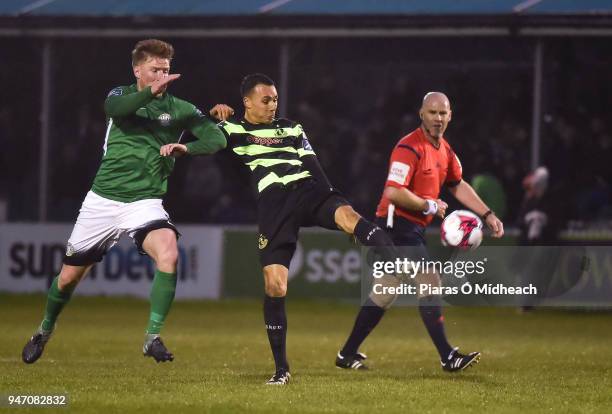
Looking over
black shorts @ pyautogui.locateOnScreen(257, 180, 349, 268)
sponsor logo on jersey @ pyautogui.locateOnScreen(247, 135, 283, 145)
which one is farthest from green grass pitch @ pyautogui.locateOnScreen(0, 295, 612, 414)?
sponsor logo on jersey @ pyautogui.locateOnScreen(247, 135, 283, 145)

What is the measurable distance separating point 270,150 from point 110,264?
33.6 feet

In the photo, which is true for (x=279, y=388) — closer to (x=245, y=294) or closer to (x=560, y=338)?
(x=560, y=338)

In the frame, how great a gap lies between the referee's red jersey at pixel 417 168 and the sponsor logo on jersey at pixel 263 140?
1121mm

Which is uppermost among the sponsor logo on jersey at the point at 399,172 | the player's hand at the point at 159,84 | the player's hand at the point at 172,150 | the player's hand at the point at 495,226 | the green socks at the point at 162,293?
the player's hand at the point at 159,84

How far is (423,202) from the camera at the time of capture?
10.6 m

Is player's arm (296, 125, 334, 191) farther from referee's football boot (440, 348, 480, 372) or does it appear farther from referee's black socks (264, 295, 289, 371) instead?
referee's football boot (440, 348, 480, 372)

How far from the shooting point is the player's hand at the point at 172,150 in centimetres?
975

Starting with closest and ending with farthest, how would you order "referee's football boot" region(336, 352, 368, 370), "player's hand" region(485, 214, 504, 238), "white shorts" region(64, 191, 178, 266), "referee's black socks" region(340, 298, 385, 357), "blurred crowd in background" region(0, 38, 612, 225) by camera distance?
"white shorts" region(64, 191, 178, 266) < "player's hand" region(485, 214, 504, 238) < "referee's black socks" region(340, 298, 385, 357) < "referee's football boot" region(336, 352, 368, 370) < "blurred crowd in background" region(0, 38, 612, 225)

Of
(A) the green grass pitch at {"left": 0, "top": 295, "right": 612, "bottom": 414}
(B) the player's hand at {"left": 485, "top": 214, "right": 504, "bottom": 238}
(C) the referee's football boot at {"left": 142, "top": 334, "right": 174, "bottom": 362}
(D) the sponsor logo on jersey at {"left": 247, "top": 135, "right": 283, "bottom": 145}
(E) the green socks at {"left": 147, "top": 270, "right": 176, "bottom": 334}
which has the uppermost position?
(D) the sponsor logo on jersey at {"left": 247, "top": 135, "right": 283, "bottom": 145}

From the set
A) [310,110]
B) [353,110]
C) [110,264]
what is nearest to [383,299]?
[110,264]

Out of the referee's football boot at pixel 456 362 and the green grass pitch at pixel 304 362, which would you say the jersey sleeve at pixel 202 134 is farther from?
the referee's football boot at pixel 456 362

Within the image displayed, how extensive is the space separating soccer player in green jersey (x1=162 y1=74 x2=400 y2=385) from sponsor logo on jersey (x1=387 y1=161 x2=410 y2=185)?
76 cm

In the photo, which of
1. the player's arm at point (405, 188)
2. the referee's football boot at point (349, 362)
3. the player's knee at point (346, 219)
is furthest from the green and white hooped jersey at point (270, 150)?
the referee's football boot at point (349, 362)

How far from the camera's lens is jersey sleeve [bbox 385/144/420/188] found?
10.8 meters
